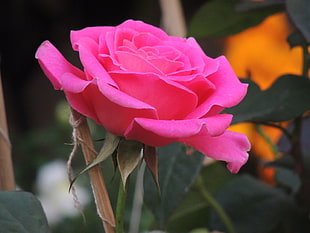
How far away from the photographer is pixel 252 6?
1.61 feet

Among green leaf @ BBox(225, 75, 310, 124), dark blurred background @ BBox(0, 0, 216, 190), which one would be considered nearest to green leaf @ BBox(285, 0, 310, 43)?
green leaf @ BBox(225, 75, 310, 124)

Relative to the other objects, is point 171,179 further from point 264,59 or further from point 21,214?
point 264,59

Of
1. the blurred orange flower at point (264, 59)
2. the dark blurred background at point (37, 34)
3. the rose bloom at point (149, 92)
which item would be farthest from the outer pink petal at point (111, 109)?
the dark blurred background at point (37, 34)

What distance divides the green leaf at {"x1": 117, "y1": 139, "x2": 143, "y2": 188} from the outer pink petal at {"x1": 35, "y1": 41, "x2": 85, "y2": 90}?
4cm

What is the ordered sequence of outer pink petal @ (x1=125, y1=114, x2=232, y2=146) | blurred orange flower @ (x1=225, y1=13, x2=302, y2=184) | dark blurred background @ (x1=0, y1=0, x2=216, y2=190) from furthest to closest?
1. dark blurred background @ (x1=0, y1=0, x2=216, y2=190)
2. blurred orange flower @ (x1=225, y1=13, x2=302, y2=184)
3. outer pink petal @ (x1=125, y1=114, x2=232, y2=146)

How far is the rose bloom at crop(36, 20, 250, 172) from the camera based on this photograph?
253mm

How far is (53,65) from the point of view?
0.89 ft

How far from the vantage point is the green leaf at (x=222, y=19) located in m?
0.52

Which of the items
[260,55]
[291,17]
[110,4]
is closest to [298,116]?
[291,17]

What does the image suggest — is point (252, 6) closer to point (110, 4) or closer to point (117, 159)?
point (117, 159)

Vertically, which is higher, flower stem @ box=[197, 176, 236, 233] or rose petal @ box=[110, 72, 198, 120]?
rose petal @ box=[110, 72, 198, 120]

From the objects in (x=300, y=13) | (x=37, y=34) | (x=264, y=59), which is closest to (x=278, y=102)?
(x=300, y=13)

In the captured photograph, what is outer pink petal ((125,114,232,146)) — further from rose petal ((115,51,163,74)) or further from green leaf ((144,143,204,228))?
green leaf ((144,143,204,228))

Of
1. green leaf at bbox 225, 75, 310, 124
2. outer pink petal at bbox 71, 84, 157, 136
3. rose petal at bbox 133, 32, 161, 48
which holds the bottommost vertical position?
green leaf at bbox 225, 75, 310, 124
